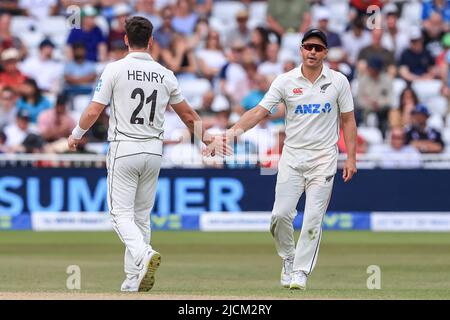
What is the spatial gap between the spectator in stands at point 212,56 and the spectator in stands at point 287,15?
1.07 m

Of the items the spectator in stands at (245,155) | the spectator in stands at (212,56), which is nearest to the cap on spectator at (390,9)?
the spectator in stands at (212,56)

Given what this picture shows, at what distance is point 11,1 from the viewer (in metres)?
21.1

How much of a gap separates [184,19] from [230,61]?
1361 mm

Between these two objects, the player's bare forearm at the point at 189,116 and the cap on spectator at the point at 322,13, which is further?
the cap on spectator at the point at 322,13

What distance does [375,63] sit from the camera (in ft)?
62.1

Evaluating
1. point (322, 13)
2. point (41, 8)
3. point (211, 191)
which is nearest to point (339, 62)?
point (322, 13)

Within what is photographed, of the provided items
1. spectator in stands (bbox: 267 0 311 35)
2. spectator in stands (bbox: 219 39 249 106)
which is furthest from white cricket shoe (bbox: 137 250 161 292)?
spectator in stands (bbox: 267 0 311 35)

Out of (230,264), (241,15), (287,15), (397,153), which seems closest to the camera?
(230,264)

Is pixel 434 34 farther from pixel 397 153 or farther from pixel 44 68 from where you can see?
pixel 44 68

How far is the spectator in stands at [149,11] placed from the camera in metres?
Result: 20.2

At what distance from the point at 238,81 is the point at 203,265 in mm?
7000

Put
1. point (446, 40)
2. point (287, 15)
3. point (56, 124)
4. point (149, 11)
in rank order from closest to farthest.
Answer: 1. point (56, 124)
2. point (446, 40)
3. point (149, 11)
4. point (287, 15)

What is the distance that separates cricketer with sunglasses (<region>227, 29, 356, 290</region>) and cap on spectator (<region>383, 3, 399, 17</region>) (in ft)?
36.2

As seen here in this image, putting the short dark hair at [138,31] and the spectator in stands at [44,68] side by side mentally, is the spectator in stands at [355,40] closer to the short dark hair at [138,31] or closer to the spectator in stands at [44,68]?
the spectator in stands at [44,68]
